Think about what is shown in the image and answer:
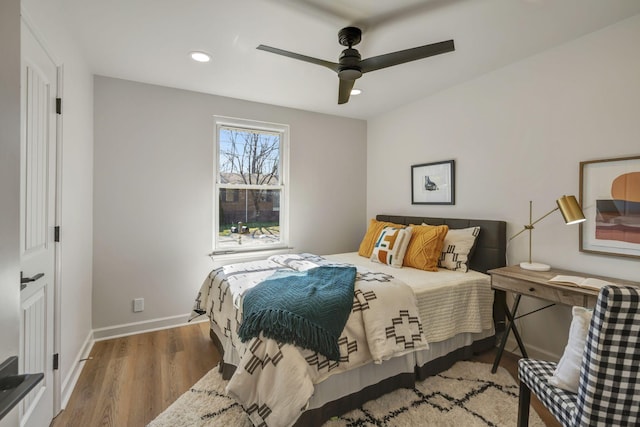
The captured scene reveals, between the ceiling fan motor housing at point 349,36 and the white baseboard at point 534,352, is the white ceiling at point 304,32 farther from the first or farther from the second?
the white baseboard at point 534,352

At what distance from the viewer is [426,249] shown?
2.76 metres

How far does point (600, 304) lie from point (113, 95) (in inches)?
149

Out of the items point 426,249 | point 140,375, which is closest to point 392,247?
point 426,249

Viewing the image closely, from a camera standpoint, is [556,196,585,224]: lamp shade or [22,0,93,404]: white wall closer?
[22,0,93,404]: white wall

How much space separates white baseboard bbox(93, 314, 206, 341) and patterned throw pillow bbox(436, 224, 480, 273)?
8.91 feet

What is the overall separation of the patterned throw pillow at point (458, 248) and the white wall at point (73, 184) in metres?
2.96

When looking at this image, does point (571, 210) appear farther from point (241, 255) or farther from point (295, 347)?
point (241, 255)

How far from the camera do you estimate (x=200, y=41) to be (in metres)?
2.23

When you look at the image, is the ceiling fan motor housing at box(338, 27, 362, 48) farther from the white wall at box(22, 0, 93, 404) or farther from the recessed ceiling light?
the white wall at box(22, 0, 93, 404)

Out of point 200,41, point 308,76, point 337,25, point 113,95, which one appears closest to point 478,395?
point 337,25

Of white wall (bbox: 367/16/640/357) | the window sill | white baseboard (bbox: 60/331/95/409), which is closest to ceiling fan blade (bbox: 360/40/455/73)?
white wall (bbox: 367/16/640/357)

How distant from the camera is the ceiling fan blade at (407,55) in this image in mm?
1813

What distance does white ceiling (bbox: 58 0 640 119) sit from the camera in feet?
6.08

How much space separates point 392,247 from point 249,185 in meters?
1.85
